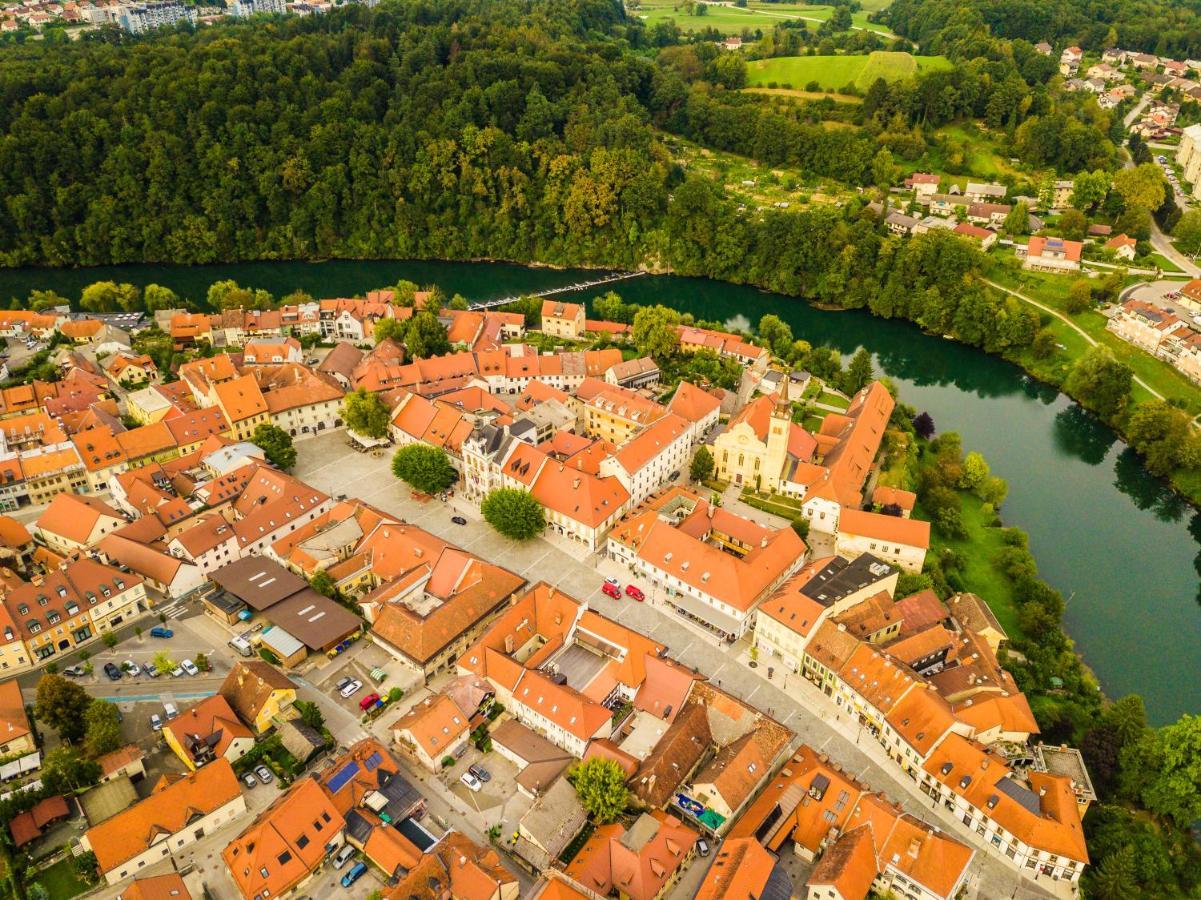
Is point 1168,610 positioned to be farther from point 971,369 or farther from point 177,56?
point 177,56

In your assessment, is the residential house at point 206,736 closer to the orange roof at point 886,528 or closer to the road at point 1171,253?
the orange roof at point 886,528

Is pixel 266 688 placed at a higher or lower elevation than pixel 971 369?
higher

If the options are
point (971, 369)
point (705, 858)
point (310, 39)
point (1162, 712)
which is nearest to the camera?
point (705, 858)

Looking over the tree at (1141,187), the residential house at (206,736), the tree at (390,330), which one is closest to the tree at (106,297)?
the tree at (390,330)

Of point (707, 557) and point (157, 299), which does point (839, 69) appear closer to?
point (157, 299)

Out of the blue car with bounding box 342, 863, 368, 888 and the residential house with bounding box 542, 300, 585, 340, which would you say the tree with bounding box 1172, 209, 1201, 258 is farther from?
the blue car with bounding box 342, 863, 368, 888

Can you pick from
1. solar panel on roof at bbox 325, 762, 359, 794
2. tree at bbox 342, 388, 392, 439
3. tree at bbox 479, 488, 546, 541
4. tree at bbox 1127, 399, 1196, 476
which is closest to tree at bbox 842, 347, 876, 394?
tree at bbox 1127, 399, 1196, 476

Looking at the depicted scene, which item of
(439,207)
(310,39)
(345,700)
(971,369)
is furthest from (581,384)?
(310,39)
